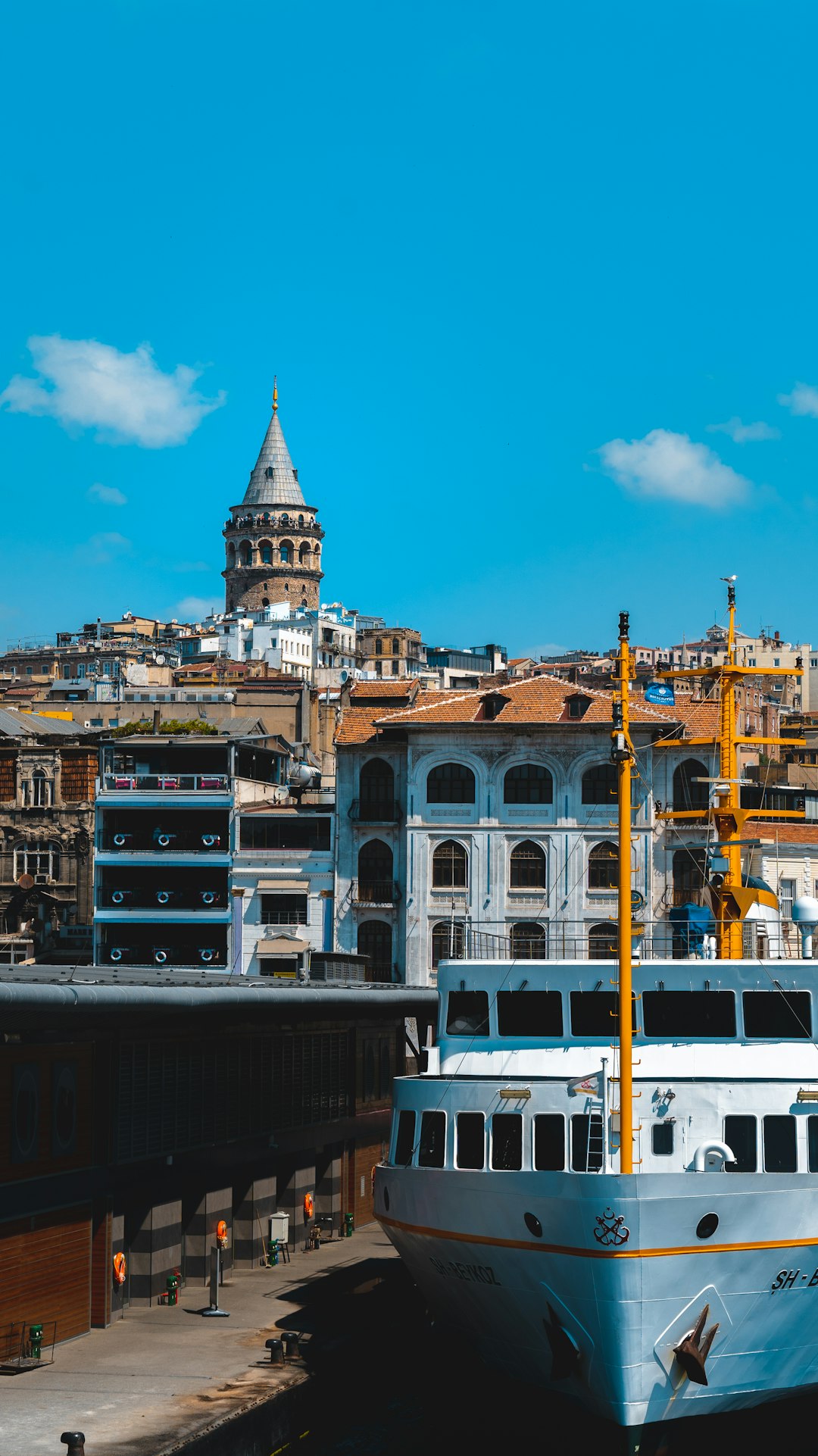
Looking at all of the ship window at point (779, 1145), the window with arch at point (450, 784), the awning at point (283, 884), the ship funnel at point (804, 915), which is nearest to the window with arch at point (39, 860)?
the awning at point (283, 884)

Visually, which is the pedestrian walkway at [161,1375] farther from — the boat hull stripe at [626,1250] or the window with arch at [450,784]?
the window with arch at [450,784]

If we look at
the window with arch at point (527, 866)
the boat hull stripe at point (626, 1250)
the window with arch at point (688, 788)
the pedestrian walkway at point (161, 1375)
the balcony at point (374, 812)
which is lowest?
the pedestrian walkway at point (161, 1375)

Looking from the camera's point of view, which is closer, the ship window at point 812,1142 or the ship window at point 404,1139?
the ship window at point 812,1142

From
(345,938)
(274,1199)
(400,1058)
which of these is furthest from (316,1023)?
(345,938)

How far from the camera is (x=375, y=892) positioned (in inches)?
2714

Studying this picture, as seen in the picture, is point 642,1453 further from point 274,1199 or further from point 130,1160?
point 274,1199

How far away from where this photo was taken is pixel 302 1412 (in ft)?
94.6

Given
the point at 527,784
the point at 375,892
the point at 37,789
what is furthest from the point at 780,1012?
the point at 37,789

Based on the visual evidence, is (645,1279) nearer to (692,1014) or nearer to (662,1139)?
(662,1139)

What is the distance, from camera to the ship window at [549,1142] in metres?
28.7

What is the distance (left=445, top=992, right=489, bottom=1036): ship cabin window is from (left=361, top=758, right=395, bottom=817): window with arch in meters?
37.4

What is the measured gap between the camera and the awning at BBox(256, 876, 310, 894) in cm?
6962

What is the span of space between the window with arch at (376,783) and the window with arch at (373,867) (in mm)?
1583

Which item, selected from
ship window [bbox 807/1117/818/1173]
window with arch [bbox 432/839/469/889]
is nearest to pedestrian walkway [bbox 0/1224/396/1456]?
ship window [bbox 807/1117/818/1173]
